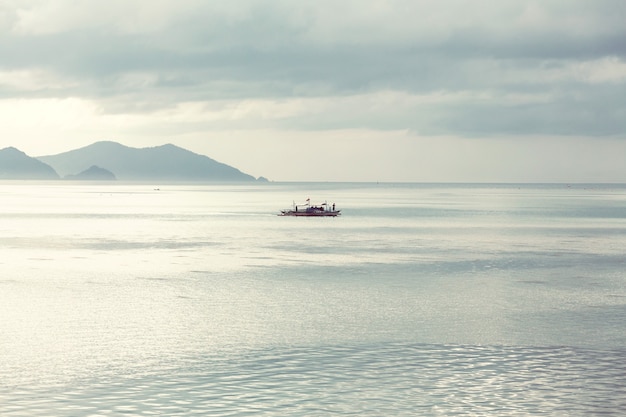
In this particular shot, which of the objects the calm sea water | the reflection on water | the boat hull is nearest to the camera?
the reflection on water

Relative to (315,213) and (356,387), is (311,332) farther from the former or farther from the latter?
(315,213)

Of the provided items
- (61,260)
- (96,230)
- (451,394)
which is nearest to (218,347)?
(451,394)

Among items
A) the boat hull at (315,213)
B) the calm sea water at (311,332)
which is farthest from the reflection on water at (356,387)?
the boat hull at (315,213)

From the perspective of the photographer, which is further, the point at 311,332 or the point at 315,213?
the point at 315,213

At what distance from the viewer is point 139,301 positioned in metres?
53.8

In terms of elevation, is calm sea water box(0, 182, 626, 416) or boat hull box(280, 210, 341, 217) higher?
boat hull box(280, 210, 341, 217)

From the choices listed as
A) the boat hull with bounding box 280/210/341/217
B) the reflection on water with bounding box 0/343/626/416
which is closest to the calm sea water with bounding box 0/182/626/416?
the reflection on water with bounding box 0/343/626/416

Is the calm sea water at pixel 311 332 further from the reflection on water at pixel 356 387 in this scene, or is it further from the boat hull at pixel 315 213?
the boat hull at pixel 315 213

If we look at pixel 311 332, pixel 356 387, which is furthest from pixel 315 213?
pixel 356 387

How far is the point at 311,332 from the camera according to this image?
42.6 m

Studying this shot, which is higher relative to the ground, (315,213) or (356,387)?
(315,213)

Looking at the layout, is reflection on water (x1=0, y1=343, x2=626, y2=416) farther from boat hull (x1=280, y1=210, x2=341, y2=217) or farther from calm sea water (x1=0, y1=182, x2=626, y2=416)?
boat hull (x1=280, y1=210, x2=341, y2=217)

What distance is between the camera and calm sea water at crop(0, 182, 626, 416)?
2964 centimetres

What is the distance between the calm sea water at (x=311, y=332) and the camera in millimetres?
29641
